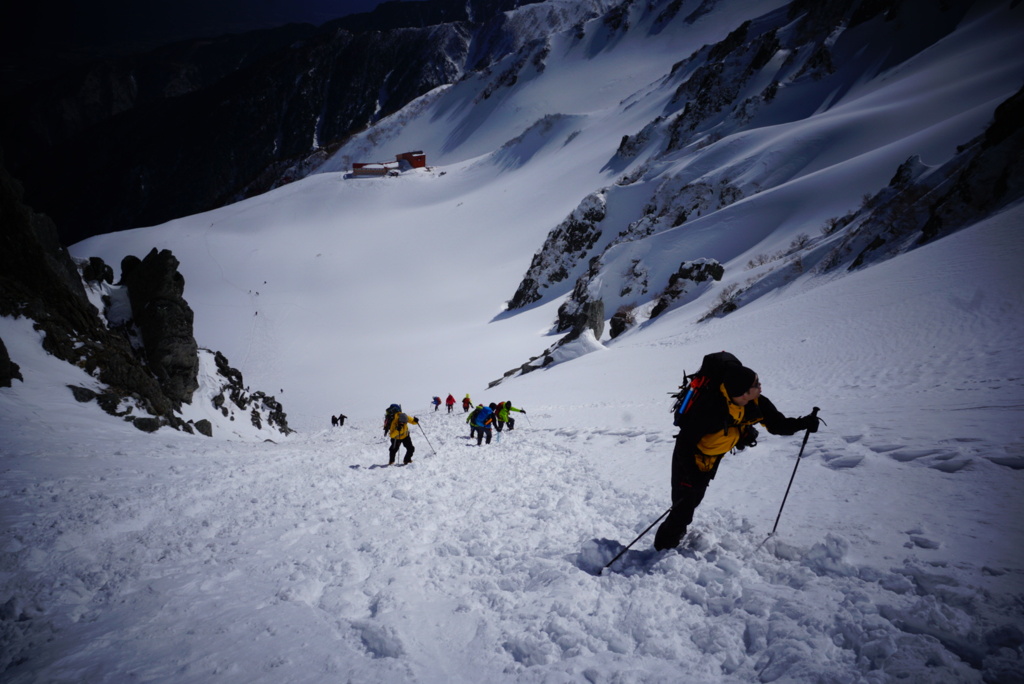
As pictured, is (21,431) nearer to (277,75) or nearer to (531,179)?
(531,179)

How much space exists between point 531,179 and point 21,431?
69152 millimetres

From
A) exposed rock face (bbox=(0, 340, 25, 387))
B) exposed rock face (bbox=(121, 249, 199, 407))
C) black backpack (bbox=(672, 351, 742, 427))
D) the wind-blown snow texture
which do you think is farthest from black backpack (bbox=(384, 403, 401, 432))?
exposed rock face (bbox=(121, 249, 199, 407))

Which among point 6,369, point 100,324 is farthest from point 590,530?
point 100,324

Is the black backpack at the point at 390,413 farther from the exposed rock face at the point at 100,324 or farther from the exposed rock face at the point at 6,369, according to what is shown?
the exposed rock face at the point at 6,369

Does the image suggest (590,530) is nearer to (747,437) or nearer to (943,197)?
(747,437)

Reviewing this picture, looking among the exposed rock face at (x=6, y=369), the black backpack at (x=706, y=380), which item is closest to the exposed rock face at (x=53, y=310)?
the exposed rock face at (x=6, y=369)

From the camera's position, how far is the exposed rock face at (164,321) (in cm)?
1702

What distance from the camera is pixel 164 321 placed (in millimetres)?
17984

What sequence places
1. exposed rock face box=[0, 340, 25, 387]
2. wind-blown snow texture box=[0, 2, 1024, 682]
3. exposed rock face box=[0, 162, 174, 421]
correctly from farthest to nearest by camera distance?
exposed rock face box=[0, 162, 174, 421], exposed rock face box=[0, 340, 25, 387], wind-blown snow texture box=[0, 2, 1024, 682]

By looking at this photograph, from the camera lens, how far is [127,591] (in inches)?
138

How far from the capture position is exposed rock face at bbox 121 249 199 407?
670 inches

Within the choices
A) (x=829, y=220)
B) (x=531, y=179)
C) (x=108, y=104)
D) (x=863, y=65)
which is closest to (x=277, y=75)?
(x=108, y=104)

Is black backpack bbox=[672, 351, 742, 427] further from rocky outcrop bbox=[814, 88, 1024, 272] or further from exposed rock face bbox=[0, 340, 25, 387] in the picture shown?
rocky outcrop bbox=[814, 88, 1024, 272]

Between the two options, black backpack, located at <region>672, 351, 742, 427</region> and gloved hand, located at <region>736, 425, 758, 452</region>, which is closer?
black backpack, located at <region>672, 351, 742, 427</region>
